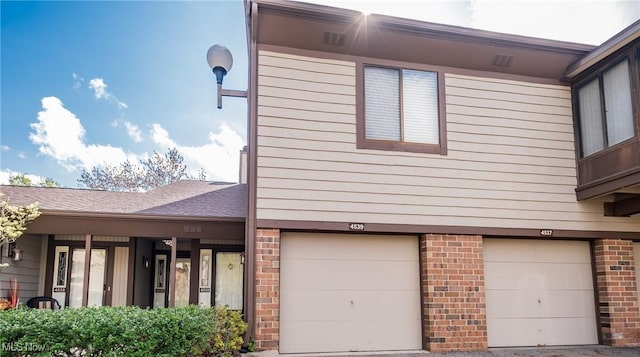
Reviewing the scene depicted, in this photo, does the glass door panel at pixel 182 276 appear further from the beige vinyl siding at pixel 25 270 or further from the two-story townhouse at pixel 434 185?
the two-story townhouse at pixel 434 185

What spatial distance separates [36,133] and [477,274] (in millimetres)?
22638

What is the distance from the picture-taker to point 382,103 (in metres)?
7.82

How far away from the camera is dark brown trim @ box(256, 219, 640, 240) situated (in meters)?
7.04

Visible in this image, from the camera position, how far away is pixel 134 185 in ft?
84.4

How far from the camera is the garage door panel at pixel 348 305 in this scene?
7.08m

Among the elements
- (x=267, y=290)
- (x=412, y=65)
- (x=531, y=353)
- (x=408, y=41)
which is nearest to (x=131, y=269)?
(x=267, y=290)

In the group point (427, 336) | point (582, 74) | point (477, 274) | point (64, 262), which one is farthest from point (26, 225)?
point (582, 74)

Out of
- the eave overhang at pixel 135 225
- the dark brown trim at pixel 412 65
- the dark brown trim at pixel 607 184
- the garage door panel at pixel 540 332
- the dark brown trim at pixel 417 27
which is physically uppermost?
the dark brown trim at pixel 417 27

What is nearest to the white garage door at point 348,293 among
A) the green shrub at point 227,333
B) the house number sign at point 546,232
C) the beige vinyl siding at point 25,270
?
the green shrub at point 227,333

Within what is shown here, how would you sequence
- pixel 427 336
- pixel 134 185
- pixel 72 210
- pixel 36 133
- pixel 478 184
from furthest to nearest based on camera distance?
pixel 134 185, pixel 36 133, pixel 72 210, pixel 478 184, pixel 427 336

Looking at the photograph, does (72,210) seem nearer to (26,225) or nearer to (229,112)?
(26,225)

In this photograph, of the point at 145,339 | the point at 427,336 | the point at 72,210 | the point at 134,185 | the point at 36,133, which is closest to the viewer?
the point at 145,339

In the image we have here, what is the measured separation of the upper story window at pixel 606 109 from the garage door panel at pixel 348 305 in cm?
400

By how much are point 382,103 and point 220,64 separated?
274 centimetres
